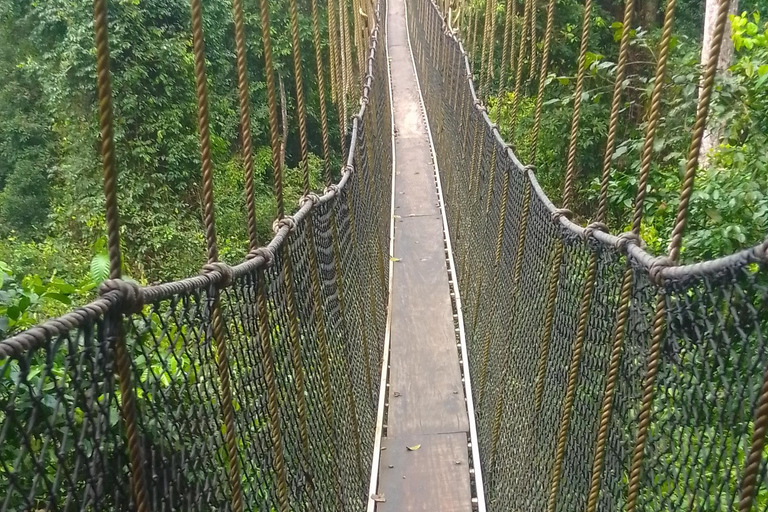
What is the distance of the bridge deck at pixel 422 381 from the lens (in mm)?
2426

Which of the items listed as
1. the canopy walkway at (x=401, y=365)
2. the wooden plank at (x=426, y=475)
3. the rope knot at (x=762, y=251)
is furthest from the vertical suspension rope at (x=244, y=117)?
the wooden plank at (x=426, y=475)

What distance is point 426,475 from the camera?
248 centimetres

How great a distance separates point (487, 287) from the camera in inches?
110

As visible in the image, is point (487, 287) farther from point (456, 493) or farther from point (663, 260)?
point (663, 260)

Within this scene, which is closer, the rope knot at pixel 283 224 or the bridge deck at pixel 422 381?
the rope knot at pixel 283 224

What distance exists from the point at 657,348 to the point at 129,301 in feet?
2.41

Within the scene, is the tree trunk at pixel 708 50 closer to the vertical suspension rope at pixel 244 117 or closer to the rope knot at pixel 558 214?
the rope knot at pixel 558 214

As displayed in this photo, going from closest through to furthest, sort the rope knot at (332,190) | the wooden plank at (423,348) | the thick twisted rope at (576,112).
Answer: the thick twisted rope at (576,112), the rope knot at (332,190), the wooden plank at (423,348)

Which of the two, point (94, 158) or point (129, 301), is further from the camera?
point (94, 158)

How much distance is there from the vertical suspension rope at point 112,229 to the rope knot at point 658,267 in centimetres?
72

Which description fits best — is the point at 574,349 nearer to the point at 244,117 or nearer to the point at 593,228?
the point at 593,228

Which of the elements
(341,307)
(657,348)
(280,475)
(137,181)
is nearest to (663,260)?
(657,348)

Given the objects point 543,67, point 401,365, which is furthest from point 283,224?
point 401,365

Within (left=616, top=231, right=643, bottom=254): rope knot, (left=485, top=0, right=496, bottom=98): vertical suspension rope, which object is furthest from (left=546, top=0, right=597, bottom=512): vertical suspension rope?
(left=485, top=0, right=496, bottom=98): vertical suspension rope
